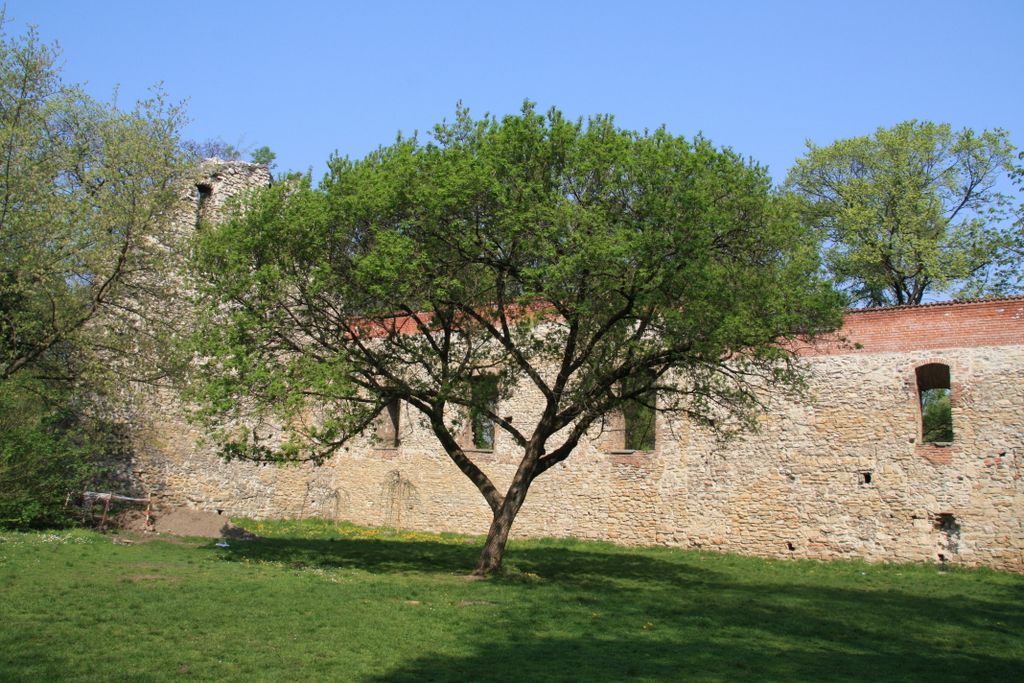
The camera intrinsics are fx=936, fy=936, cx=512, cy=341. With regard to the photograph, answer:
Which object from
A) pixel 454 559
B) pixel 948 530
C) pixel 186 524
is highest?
pixel 948 530

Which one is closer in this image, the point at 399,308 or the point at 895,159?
the point at 399,308

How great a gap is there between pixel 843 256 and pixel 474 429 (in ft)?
57.3

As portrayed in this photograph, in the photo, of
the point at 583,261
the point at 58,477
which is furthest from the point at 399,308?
the point at 58,477

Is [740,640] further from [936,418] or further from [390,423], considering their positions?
[936,418]

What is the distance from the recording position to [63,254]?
701 inches

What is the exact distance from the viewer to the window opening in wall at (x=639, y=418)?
643 inches

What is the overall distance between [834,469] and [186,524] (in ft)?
45.9

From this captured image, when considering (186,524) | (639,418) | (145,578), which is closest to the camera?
(145,578)

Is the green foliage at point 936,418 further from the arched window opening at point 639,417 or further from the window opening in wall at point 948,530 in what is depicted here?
the window opening in wall at point 948,530

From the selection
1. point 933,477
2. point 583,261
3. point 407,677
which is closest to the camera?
point 407,677

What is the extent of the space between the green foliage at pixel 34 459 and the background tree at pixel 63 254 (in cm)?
3

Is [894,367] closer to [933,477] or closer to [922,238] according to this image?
[933,477]

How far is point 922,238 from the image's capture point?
31484 mm

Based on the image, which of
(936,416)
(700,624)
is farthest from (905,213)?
(700,624)
